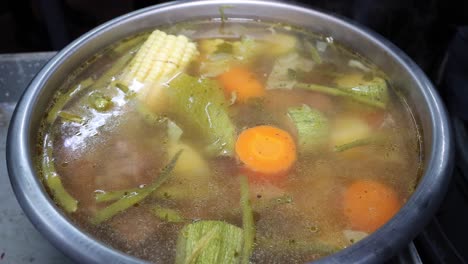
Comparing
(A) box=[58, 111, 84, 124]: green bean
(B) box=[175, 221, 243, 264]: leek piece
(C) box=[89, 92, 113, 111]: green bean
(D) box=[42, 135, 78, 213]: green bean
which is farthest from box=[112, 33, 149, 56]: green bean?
(B) box=[175, 221, 243, 264]: leek piece

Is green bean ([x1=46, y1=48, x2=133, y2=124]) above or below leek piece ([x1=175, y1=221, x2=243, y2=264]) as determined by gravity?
above

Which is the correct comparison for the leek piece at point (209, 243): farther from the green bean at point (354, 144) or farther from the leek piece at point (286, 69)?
the leek piece at point (286, 69)

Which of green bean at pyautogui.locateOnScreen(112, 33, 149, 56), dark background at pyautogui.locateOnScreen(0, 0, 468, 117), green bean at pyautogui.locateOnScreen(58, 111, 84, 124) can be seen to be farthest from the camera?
dark background at pyautogui.locateOnScreen(0, 0, 468, 117)

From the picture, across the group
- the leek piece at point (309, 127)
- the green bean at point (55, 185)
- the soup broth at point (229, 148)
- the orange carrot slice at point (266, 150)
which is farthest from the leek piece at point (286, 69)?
the green bean at point (55, 185)

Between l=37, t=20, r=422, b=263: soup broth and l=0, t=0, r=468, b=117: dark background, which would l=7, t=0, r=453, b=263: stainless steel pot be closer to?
l=37, t=20, r=422, b=263: soup broth

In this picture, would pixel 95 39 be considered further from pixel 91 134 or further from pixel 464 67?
pixel 464 67

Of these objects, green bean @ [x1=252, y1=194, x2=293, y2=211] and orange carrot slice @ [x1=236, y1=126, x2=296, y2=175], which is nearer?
green bean @ [x1=252, y1=194, x2=293, y2=211]

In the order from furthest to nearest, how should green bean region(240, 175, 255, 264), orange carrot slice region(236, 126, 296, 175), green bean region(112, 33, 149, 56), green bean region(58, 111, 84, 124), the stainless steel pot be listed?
green bean region(112, 33, 149, 56)
green bean region(58, 111, 84, 124)
orange carrot slice region(236, 126, 296, 175)
green bean region(240, 175, 255, 264)
the stainless steel pot
